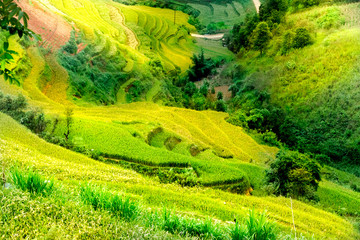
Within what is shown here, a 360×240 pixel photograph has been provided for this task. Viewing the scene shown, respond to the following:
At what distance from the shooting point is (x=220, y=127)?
10297 mm

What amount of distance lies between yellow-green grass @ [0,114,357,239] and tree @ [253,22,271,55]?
10897 millimetres

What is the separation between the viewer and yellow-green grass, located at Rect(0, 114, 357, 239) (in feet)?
14.0

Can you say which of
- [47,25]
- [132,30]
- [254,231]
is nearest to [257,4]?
[132,30]

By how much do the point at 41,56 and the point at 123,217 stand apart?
6772mm

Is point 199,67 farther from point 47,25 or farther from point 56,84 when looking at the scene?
point 56,84

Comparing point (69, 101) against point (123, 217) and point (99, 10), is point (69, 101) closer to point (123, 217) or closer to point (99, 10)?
point (123, 217)

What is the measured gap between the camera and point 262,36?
15586 millimetres

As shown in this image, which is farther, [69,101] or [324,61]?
[324,61]

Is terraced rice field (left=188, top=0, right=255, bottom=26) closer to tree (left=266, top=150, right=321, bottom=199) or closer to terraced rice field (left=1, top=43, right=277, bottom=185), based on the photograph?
terraced rice field (left=1, top=43, right=277, bottom=185)

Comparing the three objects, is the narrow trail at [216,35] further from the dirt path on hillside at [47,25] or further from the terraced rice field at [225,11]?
the dirt path on hillside at [47,25]

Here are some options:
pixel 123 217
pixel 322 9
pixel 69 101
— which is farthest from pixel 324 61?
pixel 123 217

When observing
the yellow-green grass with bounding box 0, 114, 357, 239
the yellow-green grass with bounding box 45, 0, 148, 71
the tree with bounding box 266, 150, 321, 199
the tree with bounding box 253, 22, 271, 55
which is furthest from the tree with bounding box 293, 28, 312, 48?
the yellow-green grass with bounding box 0, 114, 357, 239

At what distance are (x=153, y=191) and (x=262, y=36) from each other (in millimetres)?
12636

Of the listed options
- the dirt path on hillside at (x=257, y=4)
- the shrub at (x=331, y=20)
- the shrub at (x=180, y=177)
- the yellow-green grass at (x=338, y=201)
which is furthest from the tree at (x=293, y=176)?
the dirt path on hillside at (x=257, y=4)
